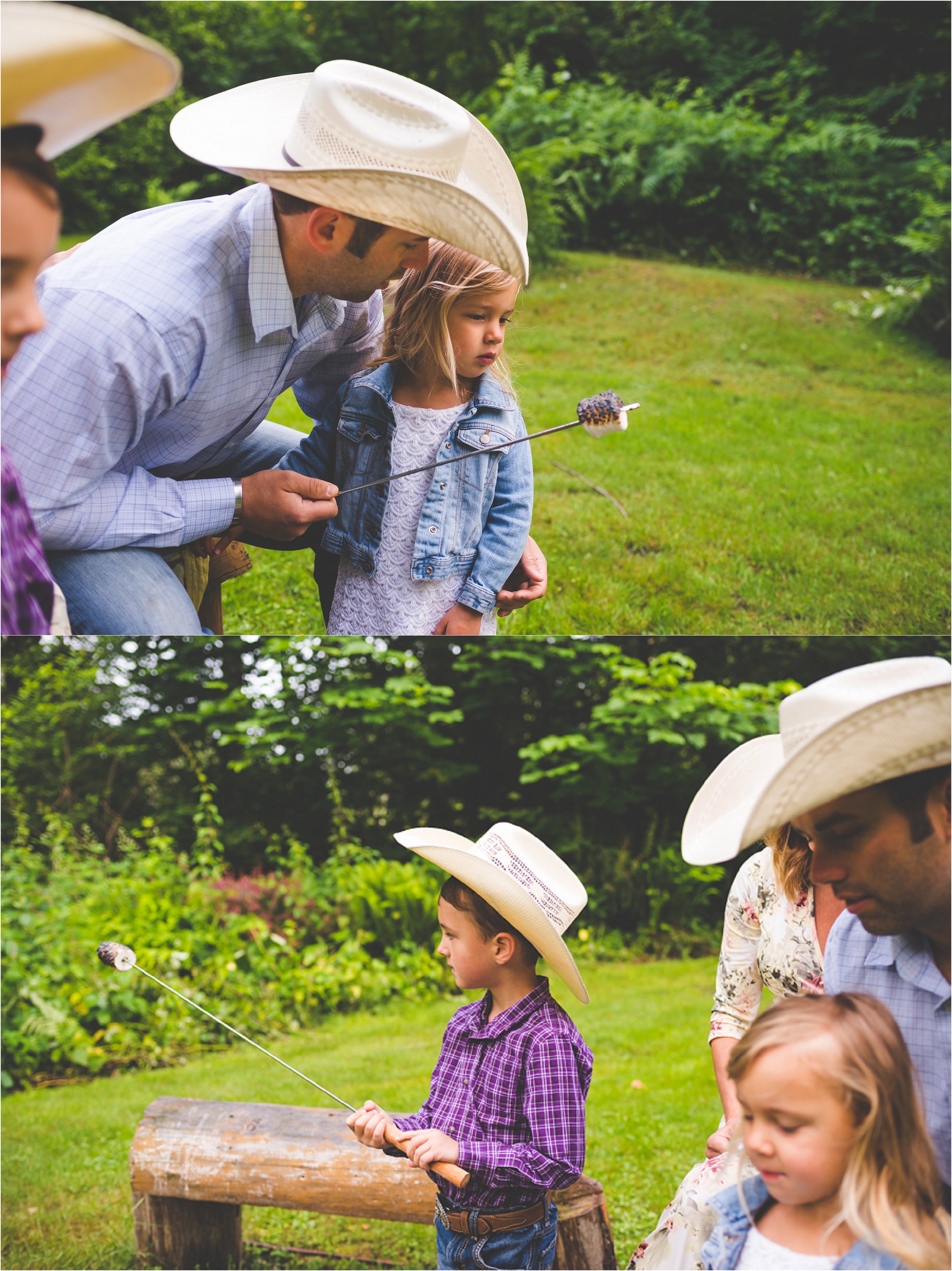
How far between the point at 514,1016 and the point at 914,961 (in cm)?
83

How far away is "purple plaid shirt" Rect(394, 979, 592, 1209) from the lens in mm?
1737

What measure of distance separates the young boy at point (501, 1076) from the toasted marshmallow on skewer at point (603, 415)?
3.10 feet

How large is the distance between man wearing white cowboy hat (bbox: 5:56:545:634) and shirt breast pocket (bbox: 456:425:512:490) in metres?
0.38

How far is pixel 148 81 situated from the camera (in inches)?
52.6

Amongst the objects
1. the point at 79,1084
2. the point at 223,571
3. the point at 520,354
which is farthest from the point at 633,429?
the point at 79,1084

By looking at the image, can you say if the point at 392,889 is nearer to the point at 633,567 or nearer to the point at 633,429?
the point at 633,567

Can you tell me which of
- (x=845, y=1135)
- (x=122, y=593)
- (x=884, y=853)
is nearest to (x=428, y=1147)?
(x=845, y=1135)

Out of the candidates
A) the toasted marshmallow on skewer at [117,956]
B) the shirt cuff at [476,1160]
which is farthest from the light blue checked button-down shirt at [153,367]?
the shirt cuff at [476,1160]

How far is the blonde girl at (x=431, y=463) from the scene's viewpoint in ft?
7.97

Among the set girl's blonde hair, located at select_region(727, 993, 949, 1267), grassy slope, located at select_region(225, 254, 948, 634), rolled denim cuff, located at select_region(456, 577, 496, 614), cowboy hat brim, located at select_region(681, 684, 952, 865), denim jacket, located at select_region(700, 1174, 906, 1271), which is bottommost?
grassy slope, located at select_region(225, 254, 948, 634)

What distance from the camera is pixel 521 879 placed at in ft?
6.39

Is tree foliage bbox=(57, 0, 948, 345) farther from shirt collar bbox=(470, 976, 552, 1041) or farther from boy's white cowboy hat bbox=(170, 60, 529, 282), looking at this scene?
shirt collar bbox=(470, 976, 552, 1041)

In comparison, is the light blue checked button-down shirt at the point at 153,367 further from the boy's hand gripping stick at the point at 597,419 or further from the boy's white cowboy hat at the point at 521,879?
the boy's white cowboy hat at the point at 521,879

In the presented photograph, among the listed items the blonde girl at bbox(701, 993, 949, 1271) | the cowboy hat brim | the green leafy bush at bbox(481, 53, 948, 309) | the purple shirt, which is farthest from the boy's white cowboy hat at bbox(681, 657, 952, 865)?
the green leafy bush at bbox(481, 53, 948, 309)
